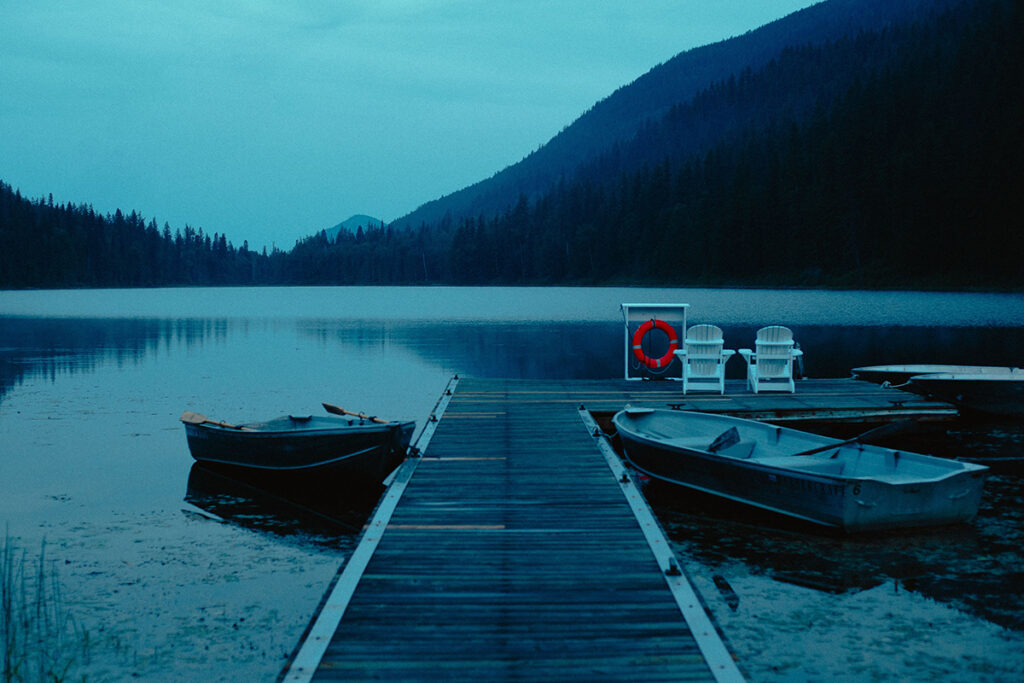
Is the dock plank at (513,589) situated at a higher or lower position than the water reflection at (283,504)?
higher

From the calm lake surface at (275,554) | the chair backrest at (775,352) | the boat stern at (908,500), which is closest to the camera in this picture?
the calm lake surface at (275,554)

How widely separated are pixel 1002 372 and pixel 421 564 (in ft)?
48.6

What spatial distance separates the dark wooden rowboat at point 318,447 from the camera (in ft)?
36.0

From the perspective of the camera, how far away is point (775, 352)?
580 inches

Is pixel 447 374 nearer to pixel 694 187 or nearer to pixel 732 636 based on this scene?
pixel 732 636

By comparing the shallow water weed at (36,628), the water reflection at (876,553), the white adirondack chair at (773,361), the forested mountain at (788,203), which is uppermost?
the forested mountain at (788,203)

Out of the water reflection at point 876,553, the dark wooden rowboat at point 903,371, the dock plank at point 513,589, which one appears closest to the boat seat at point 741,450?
the water reflection at point 876,553

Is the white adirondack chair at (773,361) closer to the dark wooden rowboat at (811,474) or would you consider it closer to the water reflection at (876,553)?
the dark wooden rowboat at (811,474)

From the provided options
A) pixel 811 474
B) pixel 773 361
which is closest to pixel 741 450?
pixel 811 474

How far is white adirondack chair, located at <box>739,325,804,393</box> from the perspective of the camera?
47.8 ft

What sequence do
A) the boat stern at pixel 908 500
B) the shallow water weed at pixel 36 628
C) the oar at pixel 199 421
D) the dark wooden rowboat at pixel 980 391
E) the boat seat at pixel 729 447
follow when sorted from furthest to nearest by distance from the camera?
the dark wooden rowboat at pixel 980 391 → the oar at pixel 199 421 → the boat seat at pixel 729 447 → the boat stern at pixel 908 500 → the shallow water weed at pixel 36 628

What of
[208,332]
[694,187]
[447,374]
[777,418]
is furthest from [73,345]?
[694,187]

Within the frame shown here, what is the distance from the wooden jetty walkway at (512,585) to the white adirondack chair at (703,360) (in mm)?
4747

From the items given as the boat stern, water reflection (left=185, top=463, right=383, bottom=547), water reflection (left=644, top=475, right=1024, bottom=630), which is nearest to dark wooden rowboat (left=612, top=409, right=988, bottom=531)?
the boat stern
